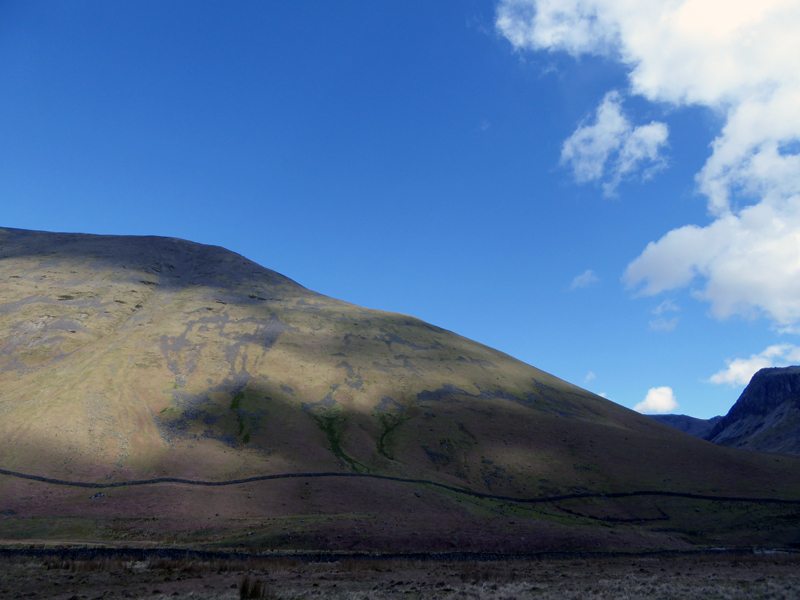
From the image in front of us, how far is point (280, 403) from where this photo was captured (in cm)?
7506

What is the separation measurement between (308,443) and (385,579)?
143 feet

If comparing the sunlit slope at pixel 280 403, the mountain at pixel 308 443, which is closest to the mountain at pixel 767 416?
the mountain at pixel 308 443

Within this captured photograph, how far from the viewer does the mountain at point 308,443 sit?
42344 mm

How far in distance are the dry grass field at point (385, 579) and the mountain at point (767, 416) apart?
149405mm

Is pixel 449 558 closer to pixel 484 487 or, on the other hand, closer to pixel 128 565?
pixel 128 565

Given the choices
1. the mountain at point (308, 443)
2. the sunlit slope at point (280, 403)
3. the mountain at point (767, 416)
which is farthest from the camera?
the mountain at point (767, 416)

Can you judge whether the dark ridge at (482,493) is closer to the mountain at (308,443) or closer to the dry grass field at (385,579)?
the mountain at (308,443)

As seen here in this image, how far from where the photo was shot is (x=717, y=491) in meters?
60.4

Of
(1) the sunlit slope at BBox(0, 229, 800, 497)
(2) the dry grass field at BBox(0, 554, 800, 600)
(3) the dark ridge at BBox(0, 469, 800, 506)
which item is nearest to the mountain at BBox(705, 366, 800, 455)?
(1) the sunlit slope at BBox(0, 229, 800, 497)

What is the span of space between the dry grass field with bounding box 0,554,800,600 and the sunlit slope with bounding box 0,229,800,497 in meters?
31.7

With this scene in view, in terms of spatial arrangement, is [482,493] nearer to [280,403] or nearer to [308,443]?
[308,443]

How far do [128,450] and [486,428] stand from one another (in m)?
52.3

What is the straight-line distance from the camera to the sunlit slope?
59.8m

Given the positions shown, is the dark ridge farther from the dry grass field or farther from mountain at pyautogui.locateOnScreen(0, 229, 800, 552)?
the dry grass field
